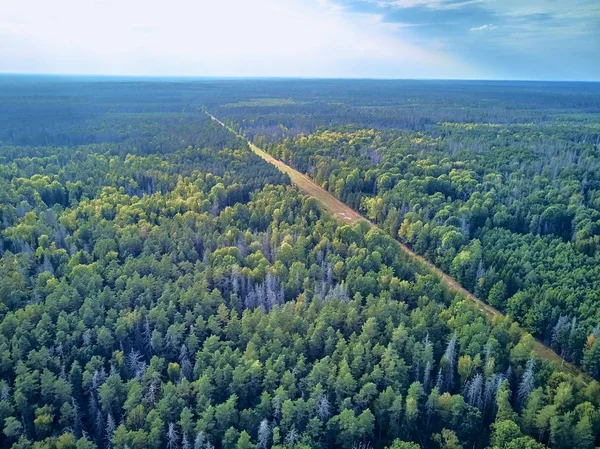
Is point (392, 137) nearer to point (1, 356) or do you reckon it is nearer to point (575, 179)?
point (575, 179)

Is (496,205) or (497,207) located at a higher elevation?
(496,205)

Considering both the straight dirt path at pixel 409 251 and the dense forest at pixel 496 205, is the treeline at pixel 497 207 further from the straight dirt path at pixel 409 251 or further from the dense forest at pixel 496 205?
the straight dirt path at pixel 409 251

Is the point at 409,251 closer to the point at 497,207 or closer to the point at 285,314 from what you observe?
the point at 497,207

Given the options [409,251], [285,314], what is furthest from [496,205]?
[285,314]

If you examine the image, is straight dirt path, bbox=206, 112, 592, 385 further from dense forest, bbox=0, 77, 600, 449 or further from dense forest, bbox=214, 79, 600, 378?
dense forest, bbox=0, 77, 600, 449

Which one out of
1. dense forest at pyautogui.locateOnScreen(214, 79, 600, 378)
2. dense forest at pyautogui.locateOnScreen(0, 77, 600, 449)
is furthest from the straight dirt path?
dense forest at pyautogui.locateOnScreen(0, 77, 600, 449)

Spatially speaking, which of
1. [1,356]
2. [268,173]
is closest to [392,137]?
[268,173]

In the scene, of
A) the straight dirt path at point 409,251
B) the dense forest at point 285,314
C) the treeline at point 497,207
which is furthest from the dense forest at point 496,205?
the straight dirt path at point 409,251
